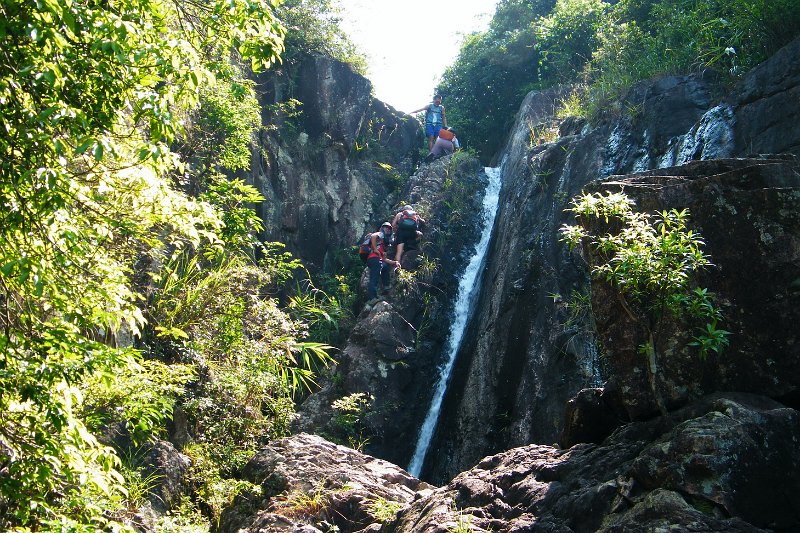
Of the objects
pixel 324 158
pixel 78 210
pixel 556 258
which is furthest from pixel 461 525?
pixel 324 158

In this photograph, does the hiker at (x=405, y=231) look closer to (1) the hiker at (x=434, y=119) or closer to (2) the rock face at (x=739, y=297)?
(1) the hiker at (x=434, y=119)

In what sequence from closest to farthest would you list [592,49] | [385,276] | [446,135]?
1. [385,276]
2. [446,135]
3. [592,49]

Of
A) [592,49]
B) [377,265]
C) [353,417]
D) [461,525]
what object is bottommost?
[461,525]

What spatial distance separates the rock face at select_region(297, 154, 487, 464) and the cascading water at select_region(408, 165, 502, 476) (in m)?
0.14

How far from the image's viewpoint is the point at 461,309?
14625mm

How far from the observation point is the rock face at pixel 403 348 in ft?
39.1

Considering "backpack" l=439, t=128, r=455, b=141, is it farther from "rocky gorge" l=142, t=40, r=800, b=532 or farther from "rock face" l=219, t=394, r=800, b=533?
"rock face" l=219, t=394, r=800, b=533

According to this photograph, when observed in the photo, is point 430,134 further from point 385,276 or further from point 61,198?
A: point 61,198

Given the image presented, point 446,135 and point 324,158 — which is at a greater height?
point 446,135

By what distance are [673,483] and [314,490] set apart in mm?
4484

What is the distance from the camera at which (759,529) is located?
4141 mm

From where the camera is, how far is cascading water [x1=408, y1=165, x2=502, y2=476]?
12219 millimetres

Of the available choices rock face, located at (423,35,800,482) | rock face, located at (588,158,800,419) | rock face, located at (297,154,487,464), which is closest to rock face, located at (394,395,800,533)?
rock face, located at (588,158,800,419)

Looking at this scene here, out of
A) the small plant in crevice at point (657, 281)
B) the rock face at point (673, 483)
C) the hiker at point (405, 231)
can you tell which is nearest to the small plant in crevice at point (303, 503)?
the rock face at point (673, 483)
